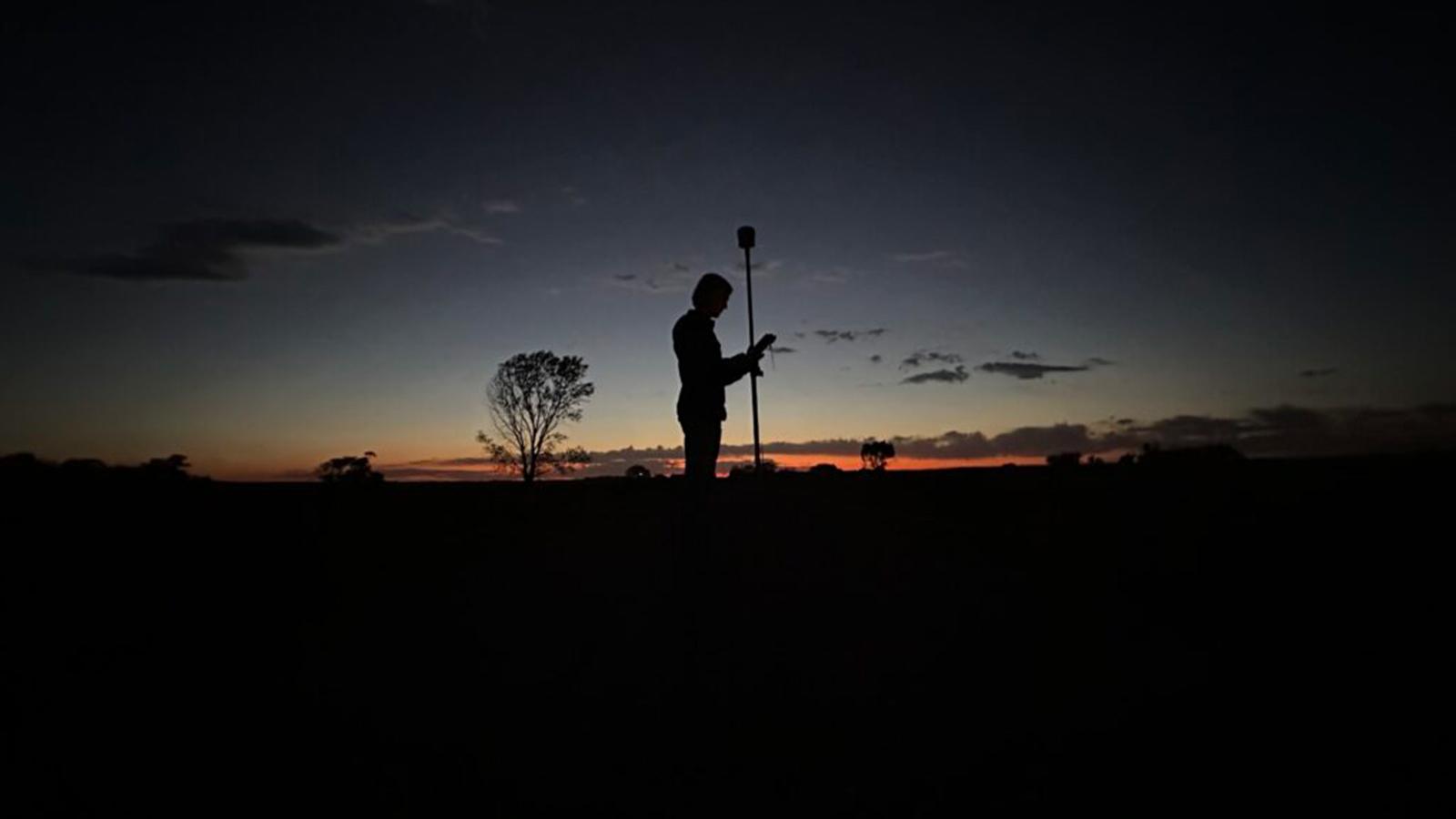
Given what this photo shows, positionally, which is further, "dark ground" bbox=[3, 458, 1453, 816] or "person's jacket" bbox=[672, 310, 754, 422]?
"person's jacket" bbox=[672, 310, 754, 422]

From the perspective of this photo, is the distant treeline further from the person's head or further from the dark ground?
the person's head

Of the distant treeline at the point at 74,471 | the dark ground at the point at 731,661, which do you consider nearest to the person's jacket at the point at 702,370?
the dark ground at the point at 731,661

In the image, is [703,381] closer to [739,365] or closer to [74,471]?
[739,365]

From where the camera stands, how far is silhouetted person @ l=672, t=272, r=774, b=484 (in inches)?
196

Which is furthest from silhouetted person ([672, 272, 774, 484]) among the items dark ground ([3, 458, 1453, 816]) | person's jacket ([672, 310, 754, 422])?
dark ground ([3, 458, 1453, 816])

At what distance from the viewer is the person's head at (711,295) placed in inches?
207

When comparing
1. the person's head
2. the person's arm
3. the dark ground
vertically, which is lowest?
the dark ground

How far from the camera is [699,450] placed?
195 inches

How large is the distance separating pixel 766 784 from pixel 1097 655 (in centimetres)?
330

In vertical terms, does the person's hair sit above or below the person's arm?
above

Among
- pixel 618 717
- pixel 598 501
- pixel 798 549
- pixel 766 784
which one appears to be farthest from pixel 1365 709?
pixel 598 501

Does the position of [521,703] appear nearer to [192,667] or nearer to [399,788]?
[399,788]

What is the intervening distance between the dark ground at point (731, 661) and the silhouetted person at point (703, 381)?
573mm

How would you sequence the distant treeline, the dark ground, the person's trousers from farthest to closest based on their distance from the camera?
the distant treeline < the person's trousers < the dark ground
